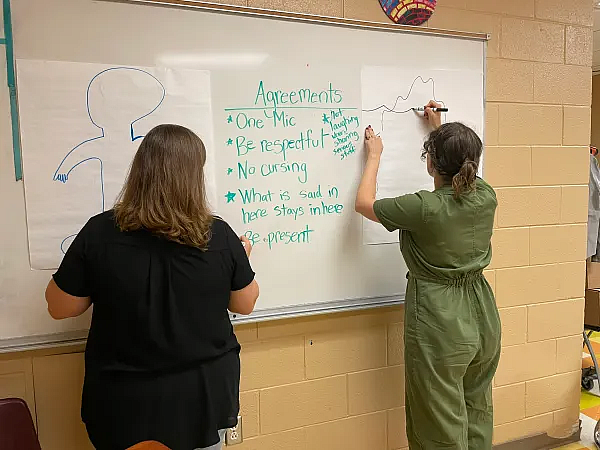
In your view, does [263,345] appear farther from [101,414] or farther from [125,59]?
[125,59]

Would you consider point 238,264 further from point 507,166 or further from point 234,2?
point 507,166

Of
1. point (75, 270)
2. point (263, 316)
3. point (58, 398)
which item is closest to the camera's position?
point (75, 270)

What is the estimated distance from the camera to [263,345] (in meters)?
1.96

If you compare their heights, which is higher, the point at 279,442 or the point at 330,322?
the point at 330,322

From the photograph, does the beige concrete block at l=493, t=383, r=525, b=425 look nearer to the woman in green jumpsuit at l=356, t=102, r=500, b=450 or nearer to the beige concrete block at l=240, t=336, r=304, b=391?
the woman in green jumpsuit at l=356, t=102, r=500, b=450

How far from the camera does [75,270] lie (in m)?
1.32

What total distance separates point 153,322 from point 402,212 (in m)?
0.89

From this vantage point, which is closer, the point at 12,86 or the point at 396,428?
the point at 12,86

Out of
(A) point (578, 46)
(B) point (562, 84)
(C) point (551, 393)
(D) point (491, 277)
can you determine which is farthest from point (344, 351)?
(A) point (578, 46)

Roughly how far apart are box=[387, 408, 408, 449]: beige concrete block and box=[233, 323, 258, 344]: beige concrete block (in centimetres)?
71

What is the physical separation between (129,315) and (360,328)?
1047mm

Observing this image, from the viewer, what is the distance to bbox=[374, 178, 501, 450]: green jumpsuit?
179cm

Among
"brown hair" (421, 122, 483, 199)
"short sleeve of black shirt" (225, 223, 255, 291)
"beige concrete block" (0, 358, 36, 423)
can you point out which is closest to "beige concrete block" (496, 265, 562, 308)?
"brown hair" (421, 122, 483, 199)

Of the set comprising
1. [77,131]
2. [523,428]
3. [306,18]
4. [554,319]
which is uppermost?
[306,18]
